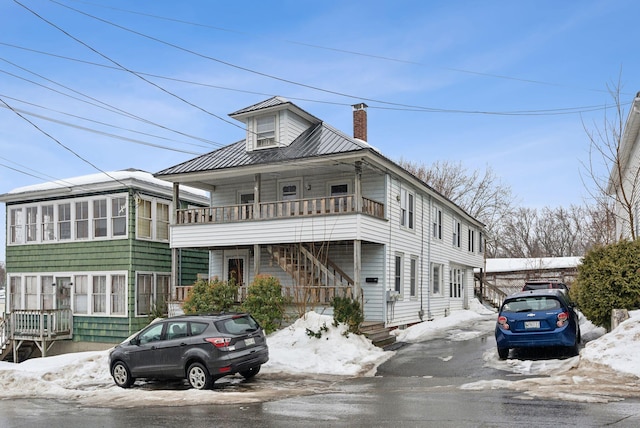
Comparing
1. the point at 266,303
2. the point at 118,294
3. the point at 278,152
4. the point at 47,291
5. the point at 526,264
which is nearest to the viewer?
the point at 266,303

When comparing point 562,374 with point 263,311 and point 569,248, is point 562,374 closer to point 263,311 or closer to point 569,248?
point 263,311

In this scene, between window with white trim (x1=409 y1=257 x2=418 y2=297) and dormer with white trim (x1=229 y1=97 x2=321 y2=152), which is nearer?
dormer with white trim (x1=229 y1=97 x2=321 y2=152)

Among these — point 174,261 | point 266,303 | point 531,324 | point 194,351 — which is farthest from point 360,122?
point 194,351

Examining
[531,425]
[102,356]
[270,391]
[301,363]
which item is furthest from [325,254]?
[531,425]

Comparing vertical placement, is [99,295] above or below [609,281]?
below

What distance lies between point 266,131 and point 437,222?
9.55m

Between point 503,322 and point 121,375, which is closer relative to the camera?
point 121,375

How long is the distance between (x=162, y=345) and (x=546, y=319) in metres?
8.63

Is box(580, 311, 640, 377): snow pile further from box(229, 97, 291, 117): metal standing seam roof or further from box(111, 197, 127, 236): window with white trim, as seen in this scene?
box(111, 197, 127, 236): window with white trim

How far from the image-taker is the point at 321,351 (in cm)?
1695

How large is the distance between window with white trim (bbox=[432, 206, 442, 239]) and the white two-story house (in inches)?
48.1

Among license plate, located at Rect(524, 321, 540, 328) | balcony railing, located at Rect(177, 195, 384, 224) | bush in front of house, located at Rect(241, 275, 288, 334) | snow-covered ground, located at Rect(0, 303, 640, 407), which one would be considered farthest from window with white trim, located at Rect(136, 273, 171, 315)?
license plate, located at Rect(524, 321, 540, 328)

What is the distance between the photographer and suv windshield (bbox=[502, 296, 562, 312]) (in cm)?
1436

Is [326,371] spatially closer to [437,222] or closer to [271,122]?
[271,122]
